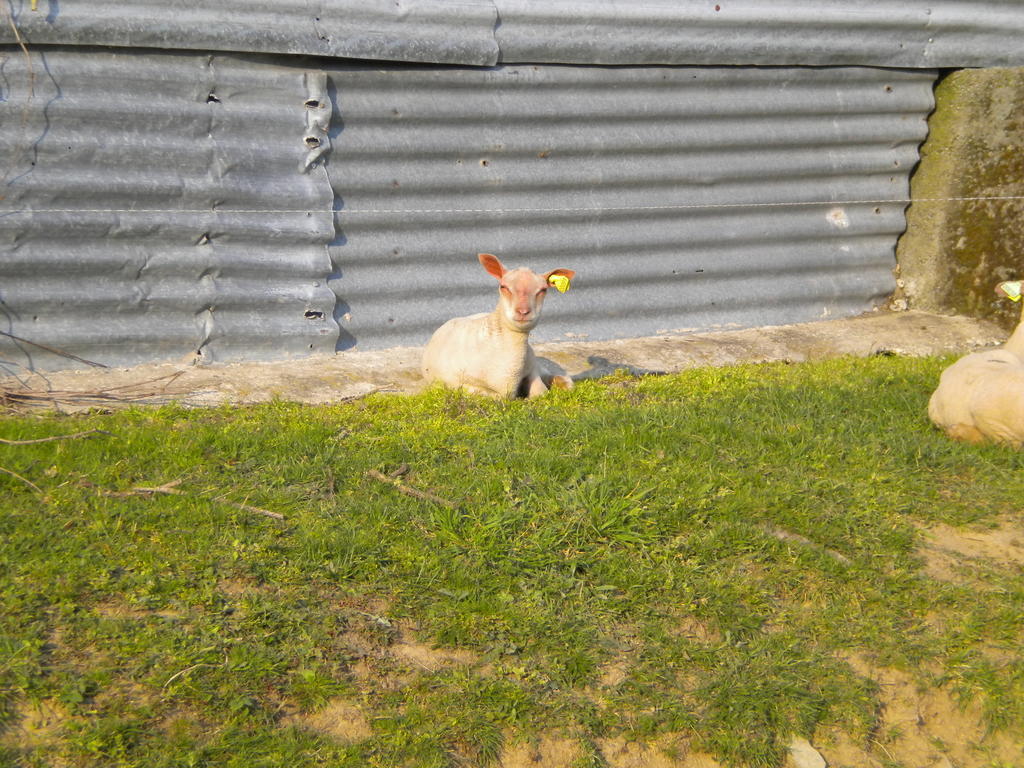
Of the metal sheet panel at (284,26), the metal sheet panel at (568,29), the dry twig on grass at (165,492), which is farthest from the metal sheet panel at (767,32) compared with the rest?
the dry twig on grass at (165,492)

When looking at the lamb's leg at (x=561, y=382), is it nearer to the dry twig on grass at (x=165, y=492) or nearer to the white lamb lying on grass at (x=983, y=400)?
the white lamb lying on grass at (x=983, y=400)

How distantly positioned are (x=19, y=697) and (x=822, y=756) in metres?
2.76

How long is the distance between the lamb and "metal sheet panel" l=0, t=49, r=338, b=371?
44.9 inches

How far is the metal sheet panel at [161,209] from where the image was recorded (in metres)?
6.52

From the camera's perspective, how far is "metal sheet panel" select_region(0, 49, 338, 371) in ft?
21.4

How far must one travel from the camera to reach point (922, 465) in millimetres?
5715

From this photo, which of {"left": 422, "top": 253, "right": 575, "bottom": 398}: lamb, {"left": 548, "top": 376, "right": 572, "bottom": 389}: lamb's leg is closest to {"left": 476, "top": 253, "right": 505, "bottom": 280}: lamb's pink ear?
{"left": 422, "top": 253, "right": 575, "bottom": 398}: lamb

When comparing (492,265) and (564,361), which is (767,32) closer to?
(564,361)

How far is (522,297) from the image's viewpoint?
6570 mm

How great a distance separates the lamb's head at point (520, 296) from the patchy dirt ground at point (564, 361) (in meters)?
0.69

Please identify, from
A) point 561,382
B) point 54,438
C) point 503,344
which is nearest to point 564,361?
point 561,382

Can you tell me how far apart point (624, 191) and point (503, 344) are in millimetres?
2393

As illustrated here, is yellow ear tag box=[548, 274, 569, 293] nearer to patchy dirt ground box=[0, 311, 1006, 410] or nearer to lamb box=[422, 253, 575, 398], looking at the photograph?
lamb box=[422, 253, 575, 398]

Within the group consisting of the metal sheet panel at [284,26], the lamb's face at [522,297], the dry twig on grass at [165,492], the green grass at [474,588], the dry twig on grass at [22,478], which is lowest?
the green grass at [474,588]
